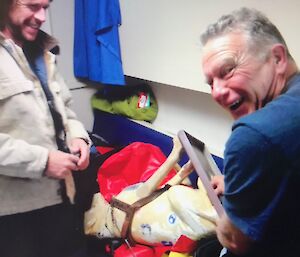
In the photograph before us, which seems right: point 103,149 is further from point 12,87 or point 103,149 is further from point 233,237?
point 233,237

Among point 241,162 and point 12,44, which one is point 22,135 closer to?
point 12,44

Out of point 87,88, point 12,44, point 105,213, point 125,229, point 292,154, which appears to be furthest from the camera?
point 87,88

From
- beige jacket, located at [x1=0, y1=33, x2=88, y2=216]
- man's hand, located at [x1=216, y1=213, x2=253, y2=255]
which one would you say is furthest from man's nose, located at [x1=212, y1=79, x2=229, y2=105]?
beige jacket, located at [x1=0, y1=33, x2=88, y2=216]

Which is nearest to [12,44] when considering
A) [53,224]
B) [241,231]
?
[53,224]

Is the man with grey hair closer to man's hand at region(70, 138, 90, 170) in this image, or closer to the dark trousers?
man's hand at region(70, 138, 90, 170)

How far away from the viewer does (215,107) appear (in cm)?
152

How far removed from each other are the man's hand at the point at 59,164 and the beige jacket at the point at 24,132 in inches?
0.8

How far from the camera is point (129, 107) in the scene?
1.78 metres

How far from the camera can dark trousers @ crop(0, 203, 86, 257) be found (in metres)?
0.98

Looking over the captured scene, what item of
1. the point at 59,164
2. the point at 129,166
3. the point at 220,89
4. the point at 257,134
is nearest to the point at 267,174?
the point at 257,134

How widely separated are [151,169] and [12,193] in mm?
706

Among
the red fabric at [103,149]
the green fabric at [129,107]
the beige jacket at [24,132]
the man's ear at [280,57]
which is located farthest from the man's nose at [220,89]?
the green fabric at [129,107]

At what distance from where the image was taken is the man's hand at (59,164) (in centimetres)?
93

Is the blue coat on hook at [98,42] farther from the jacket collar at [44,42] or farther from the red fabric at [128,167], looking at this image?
the jacket collar at [44,42]
